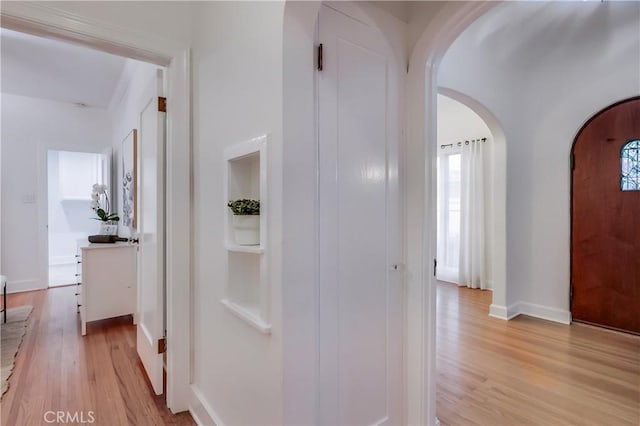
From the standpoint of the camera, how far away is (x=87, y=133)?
479cm

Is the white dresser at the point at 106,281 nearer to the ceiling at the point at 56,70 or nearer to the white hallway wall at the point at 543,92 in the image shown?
the ceiling at the point at 56,70

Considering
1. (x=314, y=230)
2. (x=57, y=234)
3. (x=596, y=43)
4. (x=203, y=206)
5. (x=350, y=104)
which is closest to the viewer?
(x=314, y=230)

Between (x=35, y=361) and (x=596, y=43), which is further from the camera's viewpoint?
(x=596, y=43)

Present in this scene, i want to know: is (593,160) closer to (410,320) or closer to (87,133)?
(410,320)

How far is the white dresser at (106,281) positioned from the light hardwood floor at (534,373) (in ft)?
9.77

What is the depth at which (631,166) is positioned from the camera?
2945mm

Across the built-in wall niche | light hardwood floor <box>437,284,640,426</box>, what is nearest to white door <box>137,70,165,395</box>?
the built-in wall niche

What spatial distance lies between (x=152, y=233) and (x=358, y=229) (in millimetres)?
1409

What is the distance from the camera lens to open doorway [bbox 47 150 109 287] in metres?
6.23

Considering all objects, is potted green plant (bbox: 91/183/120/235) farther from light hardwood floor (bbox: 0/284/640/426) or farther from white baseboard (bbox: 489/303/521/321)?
white baseboard (bbox: 489/303/521/321)

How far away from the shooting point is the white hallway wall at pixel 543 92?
268cm

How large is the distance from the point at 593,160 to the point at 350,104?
3.06m

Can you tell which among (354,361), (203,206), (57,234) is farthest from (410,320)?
(57,234)

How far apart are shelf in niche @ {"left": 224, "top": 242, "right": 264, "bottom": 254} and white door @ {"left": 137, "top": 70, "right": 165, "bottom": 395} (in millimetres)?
762
